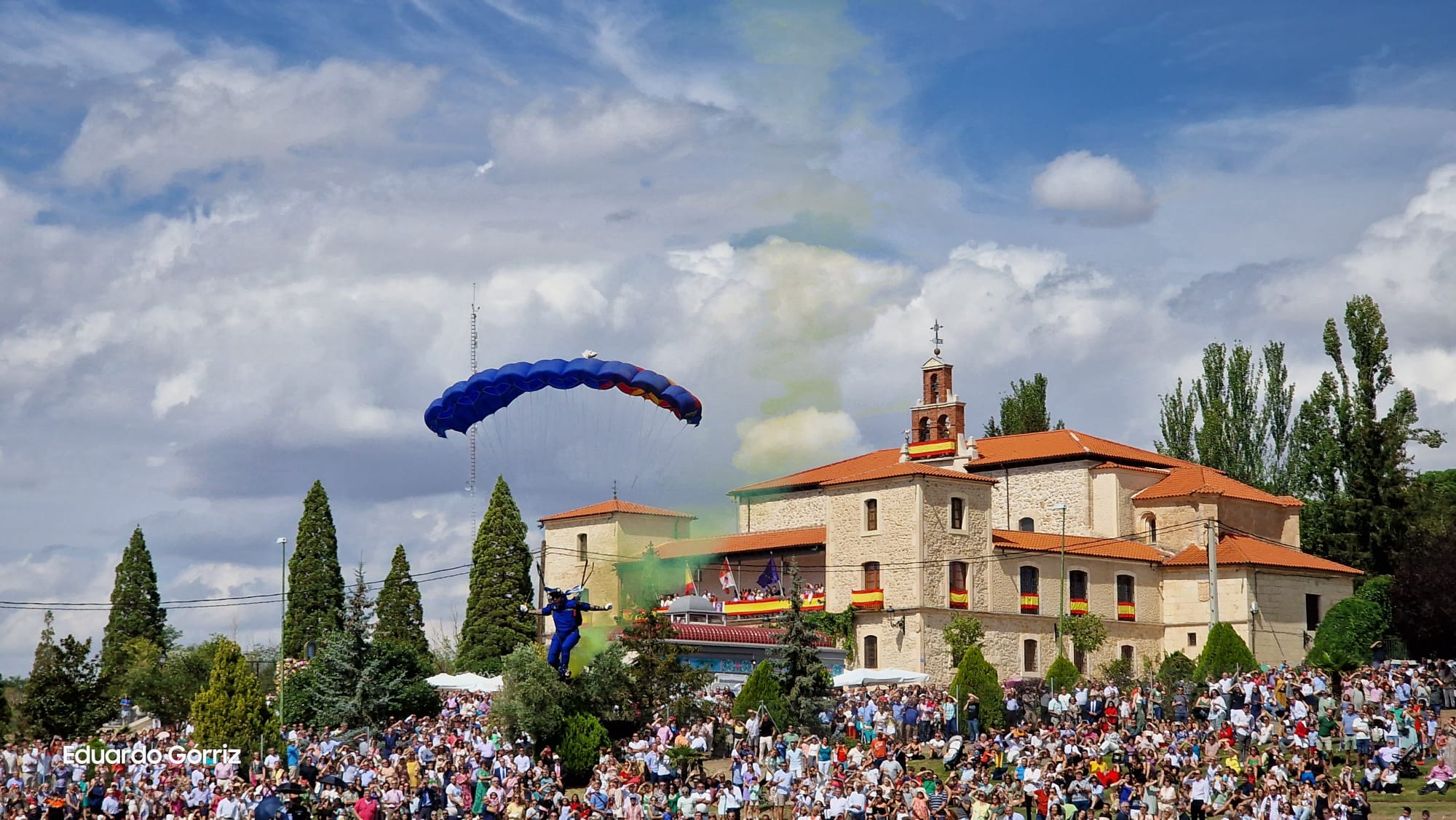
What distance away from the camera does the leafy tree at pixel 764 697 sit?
38.7 meters

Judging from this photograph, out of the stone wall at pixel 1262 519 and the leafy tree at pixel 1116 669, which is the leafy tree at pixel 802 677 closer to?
the leafy tree at pixel 1116 669

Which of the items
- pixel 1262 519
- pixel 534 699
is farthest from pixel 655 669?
pixel 1262 519

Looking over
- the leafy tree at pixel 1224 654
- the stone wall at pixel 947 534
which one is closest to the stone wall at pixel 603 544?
the stone wall at pixel 947 534

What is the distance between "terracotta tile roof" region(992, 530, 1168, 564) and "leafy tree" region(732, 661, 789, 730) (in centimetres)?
2096

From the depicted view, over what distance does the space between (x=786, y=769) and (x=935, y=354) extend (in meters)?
39.2

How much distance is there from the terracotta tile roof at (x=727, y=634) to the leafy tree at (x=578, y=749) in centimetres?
1450

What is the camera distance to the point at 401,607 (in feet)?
215

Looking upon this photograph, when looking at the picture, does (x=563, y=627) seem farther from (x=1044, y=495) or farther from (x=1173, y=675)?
(x=1044, y=495)

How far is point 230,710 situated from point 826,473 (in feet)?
112

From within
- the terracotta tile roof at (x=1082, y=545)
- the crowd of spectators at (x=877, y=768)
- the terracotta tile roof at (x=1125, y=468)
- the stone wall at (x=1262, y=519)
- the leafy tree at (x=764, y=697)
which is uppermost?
the terracotta tile roof at (x=1125, y=468)

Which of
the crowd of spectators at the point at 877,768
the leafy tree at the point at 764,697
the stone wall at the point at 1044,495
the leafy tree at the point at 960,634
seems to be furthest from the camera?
the stone wall at the point at 1044,495

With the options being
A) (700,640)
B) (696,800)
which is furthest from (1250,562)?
(696,800)

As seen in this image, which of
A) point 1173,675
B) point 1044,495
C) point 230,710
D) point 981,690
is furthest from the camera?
point 1044,495

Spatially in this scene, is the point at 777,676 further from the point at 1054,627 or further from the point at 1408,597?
the point at 1408,597
